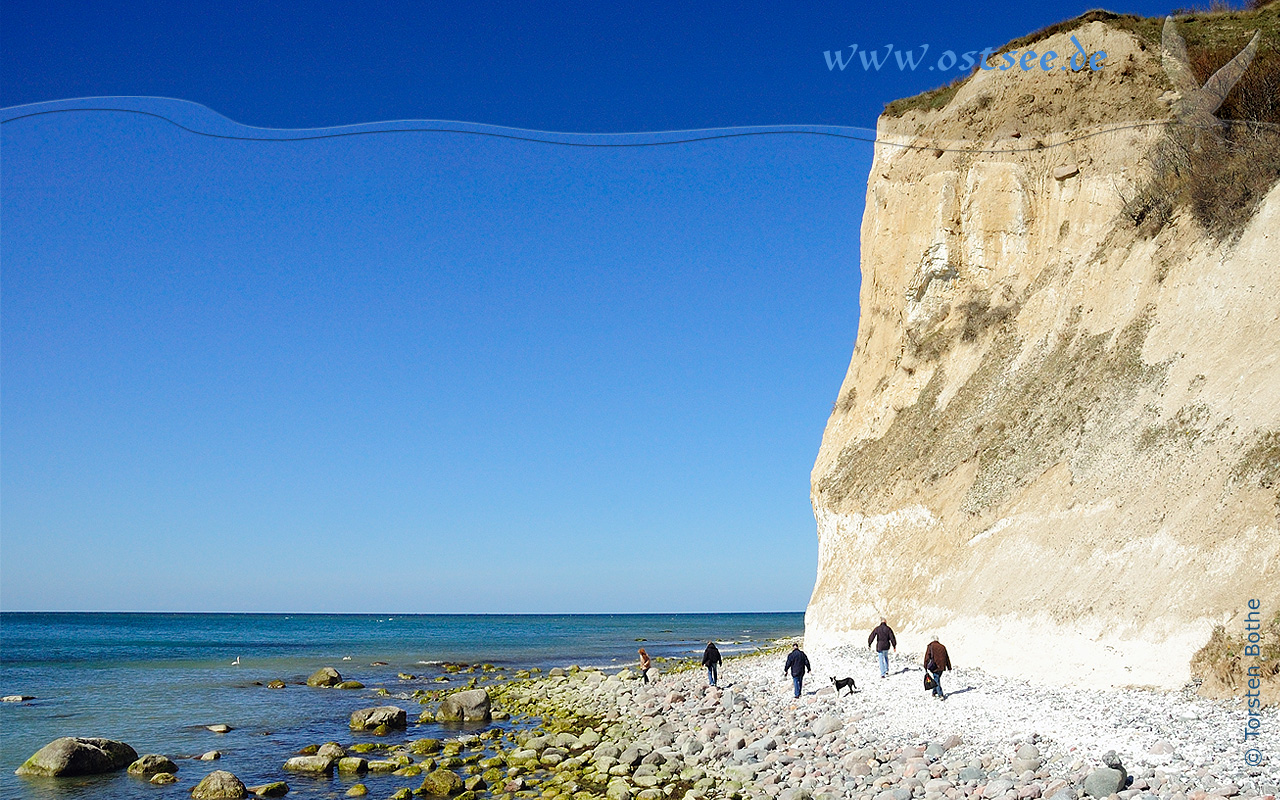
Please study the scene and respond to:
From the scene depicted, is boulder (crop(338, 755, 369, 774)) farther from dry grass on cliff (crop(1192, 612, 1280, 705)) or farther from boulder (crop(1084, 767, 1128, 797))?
dry grass on cliff (crop(1192, 612, 1280, 705))

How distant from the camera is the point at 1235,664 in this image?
47.2 feet

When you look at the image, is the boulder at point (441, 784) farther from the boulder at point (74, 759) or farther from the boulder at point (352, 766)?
the boulder at point (74, 759)

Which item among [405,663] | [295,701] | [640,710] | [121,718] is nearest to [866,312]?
[640,710]

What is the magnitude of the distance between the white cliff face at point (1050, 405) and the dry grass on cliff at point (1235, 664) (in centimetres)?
31

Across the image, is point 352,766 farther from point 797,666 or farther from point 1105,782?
point 1105,782

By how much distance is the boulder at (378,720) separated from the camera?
26141 mm

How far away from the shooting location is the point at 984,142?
107 feet

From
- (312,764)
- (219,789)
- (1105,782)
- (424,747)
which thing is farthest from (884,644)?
(219,789)

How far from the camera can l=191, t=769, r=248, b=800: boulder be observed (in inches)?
709

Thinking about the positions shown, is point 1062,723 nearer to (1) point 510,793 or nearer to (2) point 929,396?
(1) point 510,793

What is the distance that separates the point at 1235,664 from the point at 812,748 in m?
7.43

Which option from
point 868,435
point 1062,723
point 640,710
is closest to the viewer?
point 1062,723

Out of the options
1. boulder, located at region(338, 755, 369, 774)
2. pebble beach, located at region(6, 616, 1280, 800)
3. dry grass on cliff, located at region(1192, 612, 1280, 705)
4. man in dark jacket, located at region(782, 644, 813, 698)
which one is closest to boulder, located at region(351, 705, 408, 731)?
pebble beach, located at region(6, 616, 1280, 800)

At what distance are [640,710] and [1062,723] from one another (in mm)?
13463
